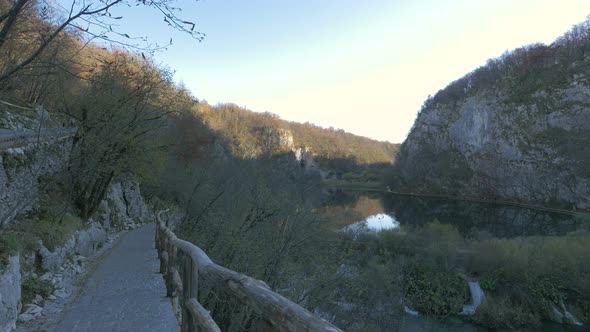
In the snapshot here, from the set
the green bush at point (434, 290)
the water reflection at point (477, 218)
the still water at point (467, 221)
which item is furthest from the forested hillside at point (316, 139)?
the green bush at point (434, 290)

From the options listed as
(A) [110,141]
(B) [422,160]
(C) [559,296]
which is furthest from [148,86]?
(B) [422,160]

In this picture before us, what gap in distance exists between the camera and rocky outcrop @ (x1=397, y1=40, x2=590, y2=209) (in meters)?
70.4

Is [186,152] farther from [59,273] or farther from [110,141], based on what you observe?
[59,273]

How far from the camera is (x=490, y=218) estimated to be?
196ft

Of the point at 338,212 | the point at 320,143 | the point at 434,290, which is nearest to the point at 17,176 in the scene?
the point at 338,212

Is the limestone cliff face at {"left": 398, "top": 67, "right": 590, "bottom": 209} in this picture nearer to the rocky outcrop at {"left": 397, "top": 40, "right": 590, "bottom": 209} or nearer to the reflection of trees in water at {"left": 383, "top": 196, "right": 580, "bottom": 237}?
the rocky outcrop at {"left": 397, "top": 40, "right": 590, "bottom": 209}

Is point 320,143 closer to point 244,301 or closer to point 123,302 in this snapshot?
point 123,302

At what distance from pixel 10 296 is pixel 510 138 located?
94.0 m

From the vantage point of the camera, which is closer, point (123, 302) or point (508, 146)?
point (123, 302)

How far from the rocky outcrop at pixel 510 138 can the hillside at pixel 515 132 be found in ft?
0.65

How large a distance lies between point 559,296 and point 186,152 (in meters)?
33.1

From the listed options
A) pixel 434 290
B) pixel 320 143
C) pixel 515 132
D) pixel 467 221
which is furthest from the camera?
pixel 320 143

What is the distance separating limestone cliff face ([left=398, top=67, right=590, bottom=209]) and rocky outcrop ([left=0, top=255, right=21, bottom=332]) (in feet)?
264

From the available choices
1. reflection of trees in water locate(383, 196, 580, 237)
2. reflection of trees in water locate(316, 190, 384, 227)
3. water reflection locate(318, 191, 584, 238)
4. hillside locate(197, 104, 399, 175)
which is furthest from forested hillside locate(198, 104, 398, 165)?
reflection of trees in water locate(316, 190, 384, 227)
